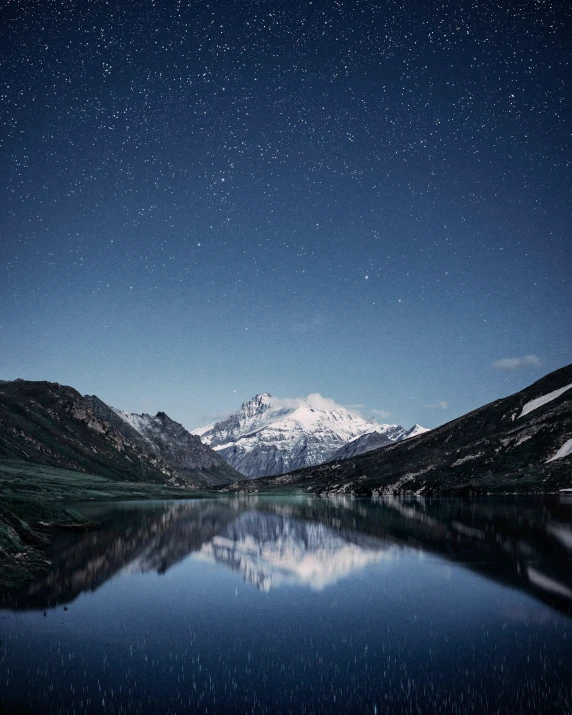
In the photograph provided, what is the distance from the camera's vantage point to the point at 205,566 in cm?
4566

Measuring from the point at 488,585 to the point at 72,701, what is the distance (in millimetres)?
27786

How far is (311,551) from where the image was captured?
2131 inches

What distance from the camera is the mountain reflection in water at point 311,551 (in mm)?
35650

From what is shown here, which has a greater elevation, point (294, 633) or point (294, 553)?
point (294, 633)

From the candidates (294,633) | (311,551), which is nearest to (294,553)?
(311,551)

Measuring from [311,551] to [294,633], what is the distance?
1165 inches

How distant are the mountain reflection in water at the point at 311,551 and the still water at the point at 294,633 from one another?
1.07 ft

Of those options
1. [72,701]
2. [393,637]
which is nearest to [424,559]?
[393,637]

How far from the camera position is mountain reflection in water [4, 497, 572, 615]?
35650mm

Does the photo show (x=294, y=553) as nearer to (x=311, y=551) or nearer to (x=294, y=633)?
(x=311, y=551)

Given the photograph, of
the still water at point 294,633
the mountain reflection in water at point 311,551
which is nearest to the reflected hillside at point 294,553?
the mountain reflection in water at point 311,551

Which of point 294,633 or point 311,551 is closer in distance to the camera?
point 294,633

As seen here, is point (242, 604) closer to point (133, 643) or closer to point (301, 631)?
point (301, 631)

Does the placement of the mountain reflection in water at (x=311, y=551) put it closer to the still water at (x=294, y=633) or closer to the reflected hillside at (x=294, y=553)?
the reflected hillside at (x=294, y=553)
